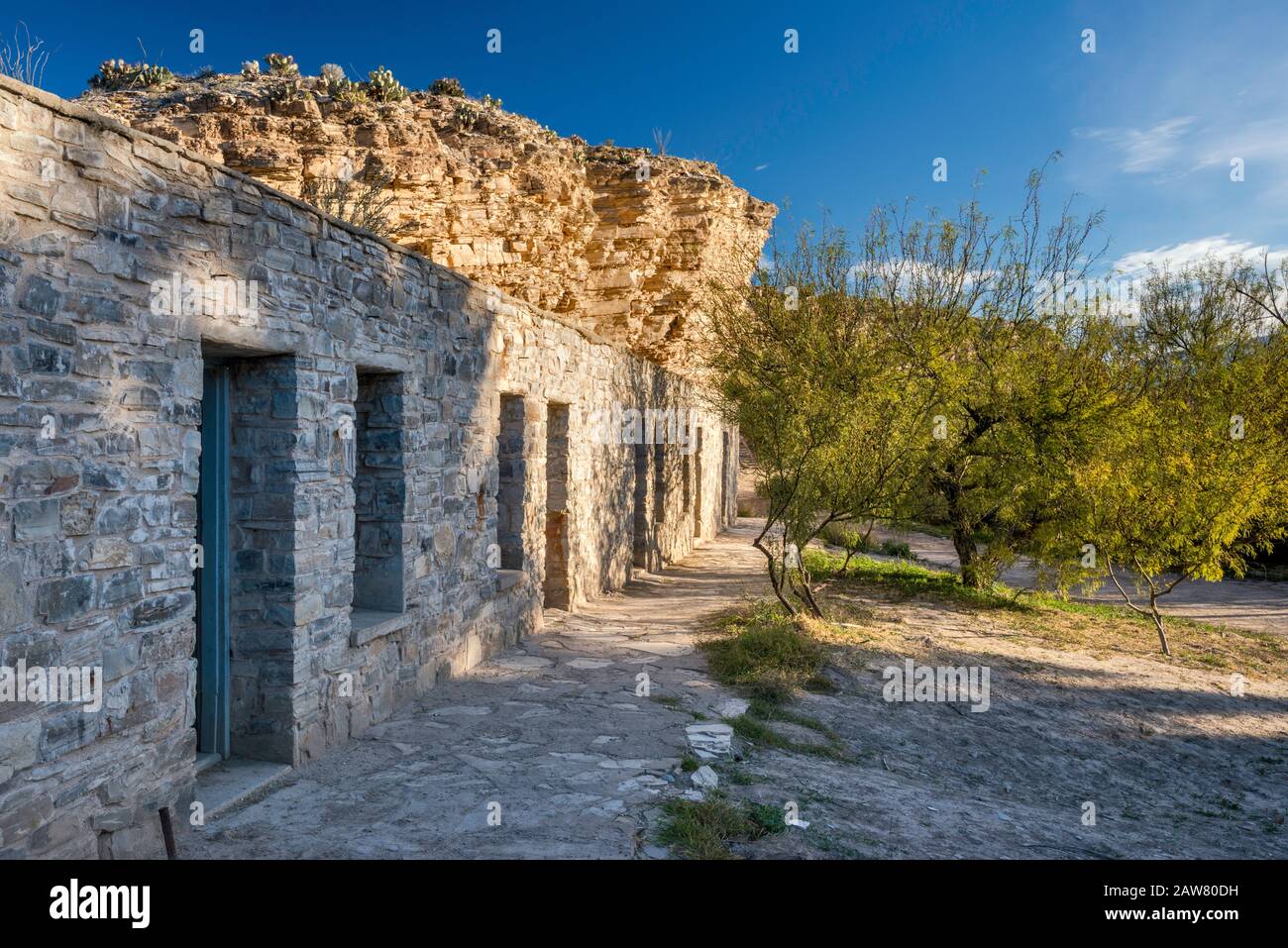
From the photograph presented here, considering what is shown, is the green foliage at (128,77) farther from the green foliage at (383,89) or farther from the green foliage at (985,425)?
the green foliage at (985,425)

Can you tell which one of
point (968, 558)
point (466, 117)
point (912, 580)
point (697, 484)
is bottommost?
point (912, 580)

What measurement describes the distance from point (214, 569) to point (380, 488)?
134cm

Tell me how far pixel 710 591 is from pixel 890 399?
4.06 meters

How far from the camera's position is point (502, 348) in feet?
23.5

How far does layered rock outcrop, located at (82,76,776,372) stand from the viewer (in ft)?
38.2

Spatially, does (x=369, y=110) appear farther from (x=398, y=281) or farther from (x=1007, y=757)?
(x=1007, y=757)

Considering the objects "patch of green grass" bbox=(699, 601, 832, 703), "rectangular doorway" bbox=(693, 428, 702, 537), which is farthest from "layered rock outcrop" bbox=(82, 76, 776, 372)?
"patch of green grass" bbox=(699, 601, 832, 703)

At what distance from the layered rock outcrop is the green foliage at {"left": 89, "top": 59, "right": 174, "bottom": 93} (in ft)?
1.18

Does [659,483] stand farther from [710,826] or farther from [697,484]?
[710,826]

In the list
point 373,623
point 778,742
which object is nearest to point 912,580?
point 778,742

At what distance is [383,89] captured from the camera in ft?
43.9

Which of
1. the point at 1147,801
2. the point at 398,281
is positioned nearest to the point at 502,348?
the point at 398,281

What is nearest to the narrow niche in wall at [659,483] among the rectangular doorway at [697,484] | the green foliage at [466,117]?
the rectangular doorway at [697,484]

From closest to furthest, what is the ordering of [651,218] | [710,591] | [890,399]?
[890,399] < [710,591] < [651,218]
